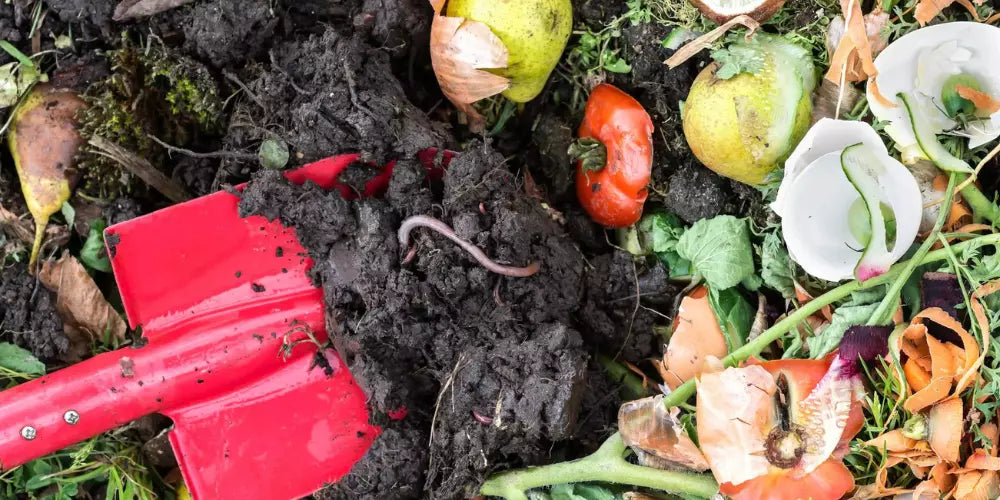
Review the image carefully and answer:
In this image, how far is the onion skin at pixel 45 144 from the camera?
189 centimetres

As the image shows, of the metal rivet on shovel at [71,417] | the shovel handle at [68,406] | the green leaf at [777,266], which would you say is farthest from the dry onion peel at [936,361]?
the metal rivet on shovel at [71,417]

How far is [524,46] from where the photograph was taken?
5.74 ft

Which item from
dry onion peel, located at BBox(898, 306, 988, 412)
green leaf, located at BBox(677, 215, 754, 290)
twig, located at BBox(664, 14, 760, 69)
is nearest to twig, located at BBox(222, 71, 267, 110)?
twig, located at BBox(664, 14, 760, 69)

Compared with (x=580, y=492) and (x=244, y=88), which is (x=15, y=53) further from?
(x=580, y=492)

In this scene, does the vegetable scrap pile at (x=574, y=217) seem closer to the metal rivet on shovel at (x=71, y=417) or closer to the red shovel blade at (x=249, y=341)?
the red shovel blade at (x=249, y=341)

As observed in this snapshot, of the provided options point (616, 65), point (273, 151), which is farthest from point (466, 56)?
point (273, 151)

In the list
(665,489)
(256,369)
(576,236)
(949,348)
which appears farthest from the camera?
(576,236)

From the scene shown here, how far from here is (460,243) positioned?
1.74 meters

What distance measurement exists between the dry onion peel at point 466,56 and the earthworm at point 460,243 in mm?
301

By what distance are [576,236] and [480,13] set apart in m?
0.58

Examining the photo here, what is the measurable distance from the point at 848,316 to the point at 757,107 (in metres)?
0.46

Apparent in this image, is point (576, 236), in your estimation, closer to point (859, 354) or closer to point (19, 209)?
point (859, 354)

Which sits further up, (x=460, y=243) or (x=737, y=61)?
(x=737, y=61)

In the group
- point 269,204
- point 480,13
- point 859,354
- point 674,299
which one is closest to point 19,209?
point 269,204
